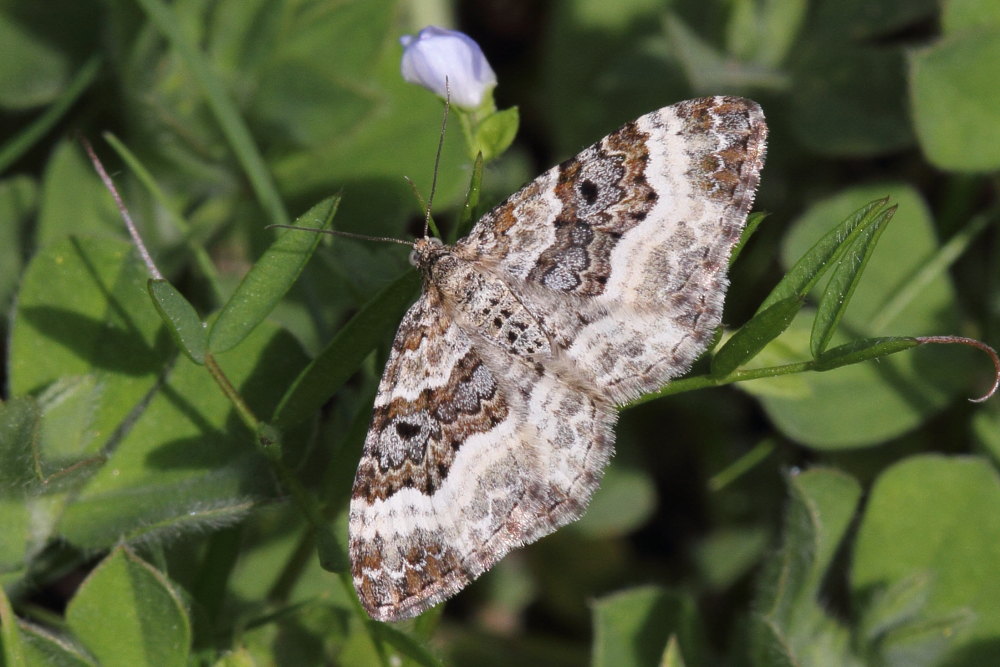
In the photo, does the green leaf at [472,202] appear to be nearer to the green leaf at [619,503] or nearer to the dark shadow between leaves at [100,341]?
the dark shadow between leaves at [100,341]

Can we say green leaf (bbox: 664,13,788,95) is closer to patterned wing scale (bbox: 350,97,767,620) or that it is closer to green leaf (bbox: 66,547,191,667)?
patterned wing scale (bbox: 350,97,767,620)

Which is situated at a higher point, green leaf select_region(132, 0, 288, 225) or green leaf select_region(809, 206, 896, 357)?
green leaf select_region(132, 0, 288, 225)

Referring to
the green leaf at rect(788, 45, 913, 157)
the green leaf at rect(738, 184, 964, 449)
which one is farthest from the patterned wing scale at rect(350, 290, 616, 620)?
the green leaf at rect(788, 45, 913, 157)

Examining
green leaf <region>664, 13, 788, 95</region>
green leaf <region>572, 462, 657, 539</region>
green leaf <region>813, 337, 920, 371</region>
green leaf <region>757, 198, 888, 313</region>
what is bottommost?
green leaf <region>572, 462, 657, 539</region>

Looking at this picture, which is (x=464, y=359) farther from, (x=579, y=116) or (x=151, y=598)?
(x=579, y=116)

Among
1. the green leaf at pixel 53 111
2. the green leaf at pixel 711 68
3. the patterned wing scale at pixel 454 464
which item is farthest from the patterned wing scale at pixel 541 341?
the green leaf at pixel 53 111

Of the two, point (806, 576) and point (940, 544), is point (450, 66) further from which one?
point (940, 544)

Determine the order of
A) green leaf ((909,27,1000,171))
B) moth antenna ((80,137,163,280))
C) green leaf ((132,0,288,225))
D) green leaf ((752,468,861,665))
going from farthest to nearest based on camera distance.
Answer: green leaf ((909,27,1000,171)) < green leaf ((132,0,288,225)) < green leaf ((752,468,861,665)) < moth antenna ((80,137,163,280))
